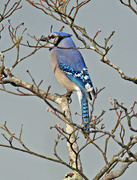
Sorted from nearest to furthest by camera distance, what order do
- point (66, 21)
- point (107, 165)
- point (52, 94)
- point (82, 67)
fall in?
point (107, 165)
point (66, 21)
point (52, 94)
point (82, 67)

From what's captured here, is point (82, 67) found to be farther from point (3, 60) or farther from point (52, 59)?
point (3, 60)

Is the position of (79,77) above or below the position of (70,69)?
below

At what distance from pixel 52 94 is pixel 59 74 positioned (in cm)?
56

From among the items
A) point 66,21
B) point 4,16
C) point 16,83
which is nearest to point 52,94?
point 16,83

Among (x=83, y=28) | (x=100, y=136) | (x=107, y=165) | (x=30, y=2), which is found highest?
(x=30, y=2)

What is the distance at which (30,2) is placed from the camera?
2.96 m

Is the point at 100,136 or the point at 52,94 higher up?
the point at 52,94

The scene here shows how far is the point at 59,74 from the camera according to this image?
13.8 feet

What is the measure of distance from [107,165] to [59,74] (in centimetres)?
185

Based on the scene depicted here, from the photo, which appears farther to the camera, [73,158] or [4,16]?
[4,16]

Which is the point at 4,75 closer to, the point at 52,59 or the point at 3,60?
the point at 3,60

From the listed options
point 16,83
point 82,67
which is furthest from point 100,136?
point 82,67

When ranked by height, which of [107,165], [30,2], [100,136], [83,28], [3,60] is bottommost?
[107,165]

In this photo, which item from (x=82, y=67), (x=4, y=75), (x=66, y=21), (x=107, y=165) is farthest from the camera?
(x=82, y=67)
